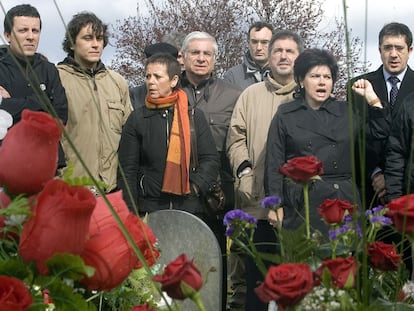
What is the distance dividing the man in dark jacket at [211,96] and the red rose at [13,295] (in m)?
4.05

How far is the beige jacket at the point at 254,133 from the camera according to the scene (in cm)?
497

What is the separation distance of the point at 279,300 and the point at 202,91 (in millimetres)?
4244

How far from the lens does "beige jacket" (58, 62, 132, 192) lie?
4.85 m

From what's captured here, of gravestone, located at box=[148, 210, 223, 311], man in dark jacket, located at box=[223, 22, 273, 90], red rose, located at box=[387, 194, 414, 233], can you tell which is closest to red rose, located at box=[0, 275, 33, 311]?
red rose, located at box=[387, 194, 414, 233]

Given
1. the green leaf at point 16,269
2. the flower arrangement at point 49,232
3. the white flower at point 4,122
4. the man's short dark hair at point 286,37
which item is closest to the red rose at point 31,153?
the flower arrangement at point 49,232

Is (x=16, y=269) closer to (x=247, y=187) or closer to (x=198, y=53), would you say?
(x=247, y=187)

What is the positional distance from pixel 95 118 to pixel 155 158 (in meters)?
0.40

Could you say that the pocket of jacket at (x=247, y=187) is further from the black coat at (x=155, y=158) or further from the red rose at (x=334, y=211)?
the red rose at (x=334, y=211)

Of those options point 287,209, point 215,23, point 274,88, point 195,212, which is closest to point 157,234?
point 287,209

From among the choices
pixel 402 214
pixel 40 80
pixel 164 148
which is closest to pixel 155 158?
pixel 164 148

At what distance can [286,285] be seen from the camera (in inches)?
39.2

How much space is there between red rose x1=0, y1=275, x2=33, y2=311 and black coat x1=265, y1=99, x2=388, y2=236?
3.32 m

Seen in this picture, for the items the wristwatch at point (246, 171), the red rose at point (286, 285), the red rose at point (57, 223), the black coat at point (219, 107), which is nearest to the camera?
the red rose at point (286, 285)

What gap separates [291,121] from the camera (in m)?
4.59
